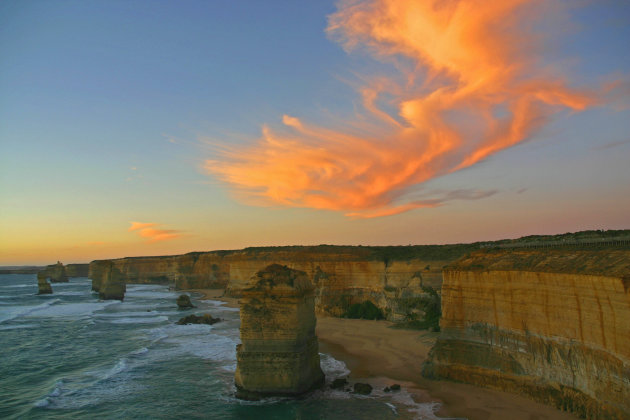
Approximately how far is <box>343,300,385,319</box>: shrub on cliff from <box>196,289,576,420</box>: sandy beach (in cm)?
139

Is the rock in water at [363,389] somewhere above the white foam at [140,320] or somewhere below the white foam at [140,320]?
below

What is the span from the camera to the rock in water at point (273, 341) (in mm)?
17922

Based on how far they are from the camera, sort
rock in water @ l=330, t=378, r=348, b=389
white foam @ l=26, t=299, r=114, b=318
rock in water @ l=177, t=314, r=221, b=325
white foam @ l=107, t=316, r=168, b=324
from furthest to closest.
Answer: white foam @ l=26, t=299, r=114, b=318, white foam @ l=107, t=316, r=168, b=324, rock in water @ l=177, t=314, r=221, b=325, rock in water @ l=330, t=378, r=348, b=389

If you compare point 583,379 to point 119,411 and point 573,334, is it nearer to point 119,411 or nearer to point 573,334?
point 573,334

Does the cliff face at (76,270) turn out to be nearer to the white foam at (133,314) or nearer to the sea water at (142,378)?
the white foam at (133,314)

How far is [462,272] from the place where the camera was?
19.6 meters

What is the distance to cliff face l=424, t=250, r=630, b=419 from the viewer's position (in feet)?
39.8

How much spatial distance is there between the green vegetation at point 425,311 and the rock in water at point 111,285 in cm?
5261

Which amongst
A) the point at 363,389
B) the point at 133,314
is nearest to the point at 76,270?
the point at 133,314

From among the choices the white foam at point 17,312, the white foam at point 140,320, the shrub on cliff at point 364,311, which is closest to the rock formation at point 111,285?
the white foam at point 17,312

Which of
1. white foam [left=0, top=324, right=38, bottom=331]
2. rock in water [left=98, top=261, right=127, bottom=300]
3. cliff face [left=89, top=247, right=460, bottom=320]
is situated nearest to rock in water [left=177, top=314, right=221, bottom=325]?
cliff face [left=89, top=247, right=460, bottom=320]

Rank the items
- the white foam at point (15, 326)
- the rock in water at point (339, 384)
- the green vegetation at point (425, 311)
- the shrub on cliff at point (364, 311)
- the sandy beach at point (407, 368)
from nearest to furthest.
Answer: the sandy beach at point (407, 368)
the rock in water at point (339, 384)
the green vegetation at point (425, 311)
the shrub on cliff at point (364, 311)
the white foam at point (15, 326)

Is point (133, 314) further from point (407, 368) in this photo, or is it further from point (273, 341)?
point (407, 368)

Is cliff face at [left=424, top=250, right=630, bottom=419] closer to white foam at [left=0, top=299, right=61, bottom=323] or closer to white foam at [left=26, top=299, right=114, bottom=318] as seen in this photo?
white foam at [left=26, top=299, right=114, bottom=318]
